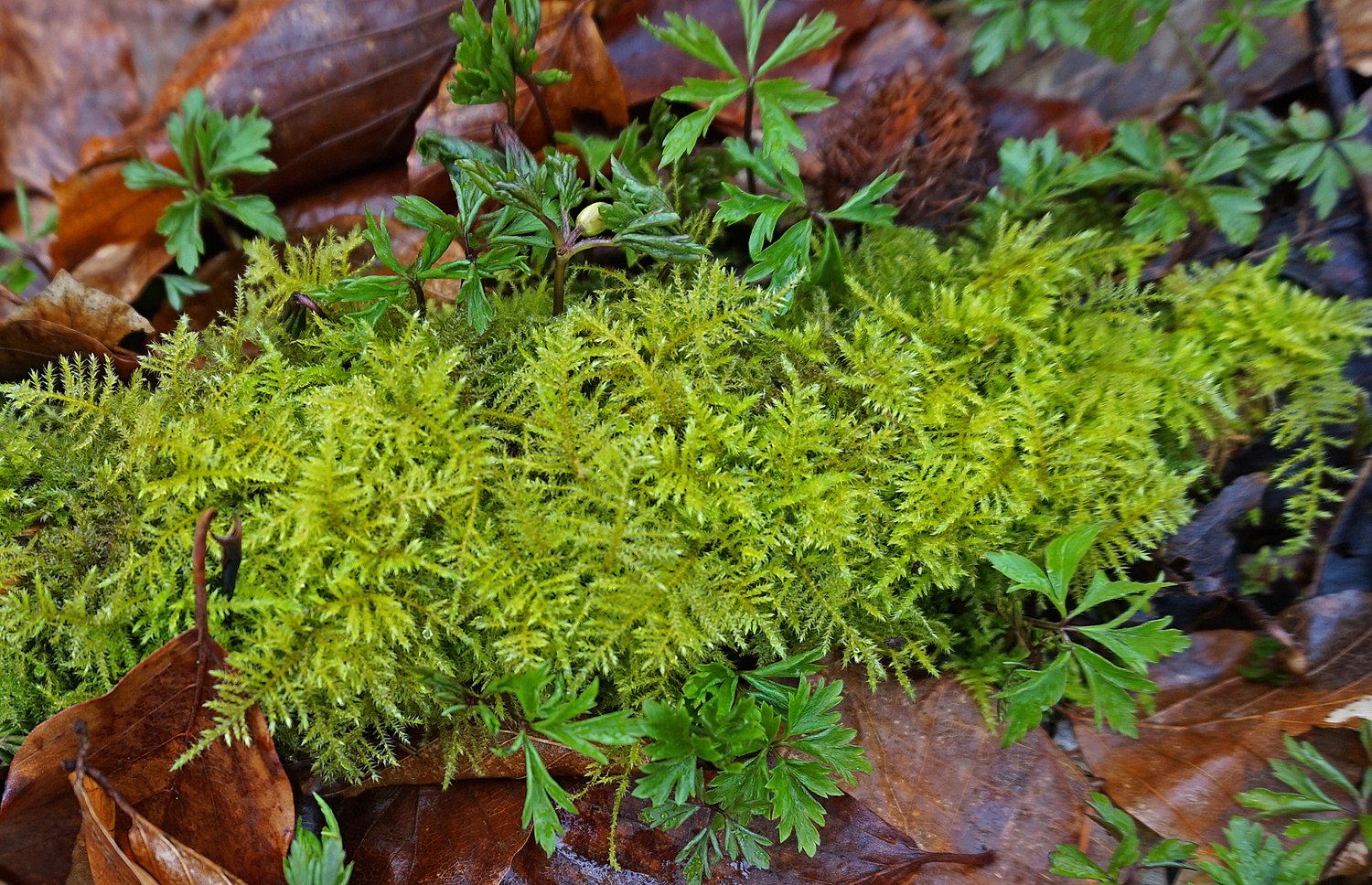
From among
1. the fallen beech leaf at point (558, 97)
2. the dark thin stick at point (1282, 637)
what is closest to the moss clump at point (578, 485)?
the dark thin stick at point (1282, 637)

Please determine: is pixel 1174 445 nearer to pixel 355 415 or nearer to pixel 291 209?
pixel 355 415

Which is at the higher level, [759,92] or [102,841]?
[759,92]

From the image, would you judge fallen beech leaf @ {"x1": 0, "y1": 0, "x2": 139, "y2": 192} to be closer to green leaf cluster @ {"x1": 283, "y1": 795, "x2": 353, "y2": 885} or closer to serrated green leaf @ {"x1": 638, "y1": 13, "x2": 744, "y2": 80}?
serrated green leaf @ {"x1": 638, "y1": 13, "x2": 744, "y2": 80}

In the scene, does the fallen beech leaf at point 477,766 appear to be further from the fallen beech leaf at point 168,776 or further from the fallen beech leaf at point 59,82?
the fallen beech leaf at point 59,82

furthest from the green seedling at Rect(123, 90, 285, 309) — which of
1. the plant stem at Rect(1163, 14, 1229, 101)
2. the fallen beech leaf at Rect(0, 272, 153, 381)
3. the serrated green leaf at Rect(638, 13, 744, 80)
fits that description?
the plant stem at Rect(1163, 14, 1229, 101)

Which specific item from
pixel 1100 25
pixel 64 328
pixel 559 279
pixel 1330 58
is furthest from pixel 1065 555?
pixel 64 328

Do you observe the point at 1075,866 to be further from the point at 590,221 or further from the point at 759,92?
the point at 759,92
